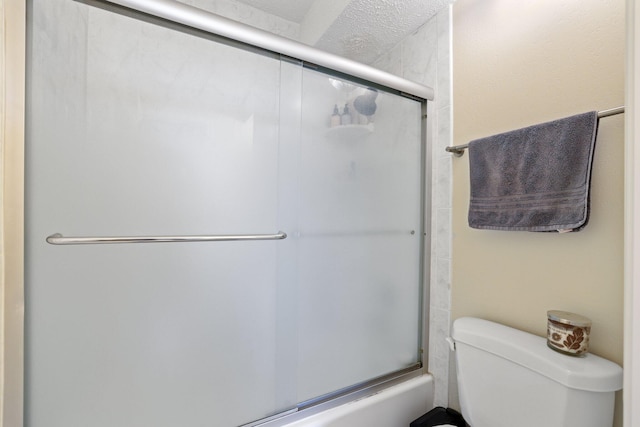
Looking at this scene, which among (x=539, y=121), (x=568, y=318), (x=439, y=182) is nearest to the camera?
(x=568, y=318)

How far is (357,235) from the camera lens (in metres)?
1.19

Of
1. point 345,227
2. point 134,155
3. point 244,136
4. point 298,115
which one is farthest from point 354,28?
point 134,155

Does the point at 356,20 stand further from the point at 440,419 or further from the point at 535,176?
the point at 440,419

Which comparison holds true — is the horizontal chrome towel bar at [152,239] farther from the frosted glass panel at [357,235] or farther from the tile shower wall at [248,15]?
the tile shower wall at [248,15]

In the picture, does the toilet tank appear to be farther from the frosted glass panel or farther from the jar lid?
the frosted glass panel

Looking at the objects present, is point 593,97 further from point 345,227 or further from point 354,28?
point 354,28

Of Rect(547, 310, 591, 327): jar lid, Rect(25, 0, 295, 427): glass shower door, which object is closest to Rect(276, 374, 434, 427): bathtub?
Rect(25, 0, 295, 427): glass shower door

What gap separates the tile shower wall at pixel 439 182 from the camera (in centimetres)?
124

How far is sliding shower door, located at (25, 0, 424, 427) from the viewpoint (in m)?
0.75

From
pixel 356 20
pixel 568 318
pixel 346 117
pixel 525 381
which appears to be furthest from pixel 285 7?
pixel 525 381

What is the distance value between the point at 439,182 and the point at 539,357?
2.43ft

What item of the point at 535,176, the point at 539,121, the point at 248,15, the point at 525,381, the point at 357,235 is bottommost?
the point at 525,381

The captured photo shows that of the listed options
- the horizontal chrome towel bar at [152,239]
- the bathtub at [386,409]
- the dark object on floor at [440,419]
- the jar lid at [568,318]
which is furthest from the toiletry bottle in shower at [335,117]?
the dark object on floor at [440,419]

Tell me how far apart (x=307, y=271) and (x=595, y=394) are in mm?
867
